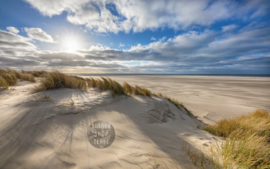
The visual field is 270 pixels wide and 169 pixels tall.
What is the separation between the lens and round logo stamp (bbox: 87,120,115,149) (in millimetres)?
1908

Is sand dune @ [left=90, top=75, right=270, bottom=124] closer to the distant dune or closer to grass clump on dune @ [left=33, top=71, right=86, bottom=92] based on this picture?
the distant dune

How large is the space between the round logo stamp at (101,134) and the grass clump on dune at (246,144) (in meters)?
1.84

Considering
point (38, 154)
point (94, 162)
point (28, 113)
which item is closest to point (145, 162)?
point (94, 162)

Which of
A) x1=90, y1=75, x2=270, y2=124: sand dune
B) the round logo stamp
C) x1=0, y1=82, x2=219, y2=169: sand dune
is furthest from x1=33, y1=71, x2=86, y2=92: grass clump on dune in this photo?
x1=90, y1=75, x2=270, y2=124: sand dune

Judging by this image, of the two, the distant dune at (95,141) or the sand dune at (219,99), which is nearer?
the distant dune at (95,141)

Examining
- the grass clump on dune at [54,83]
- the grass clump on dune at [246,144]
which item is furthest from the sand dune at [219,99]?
the grass clump on dune at [54,83]

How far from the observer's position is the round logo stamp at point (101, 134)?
1.91 m

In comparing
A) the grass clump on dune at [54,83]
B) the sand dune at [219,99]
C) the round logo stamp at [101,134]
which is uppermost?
the grass clump on dune at [54,83]

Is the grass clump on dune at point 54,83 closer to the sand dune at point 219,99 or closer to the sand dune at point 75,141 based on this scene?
the sand dune at point 75,141

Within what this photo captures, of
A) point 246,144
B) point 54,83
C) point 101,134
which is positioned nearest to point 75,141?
point 101,134

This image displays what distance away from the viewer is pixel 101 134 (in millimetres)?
2131

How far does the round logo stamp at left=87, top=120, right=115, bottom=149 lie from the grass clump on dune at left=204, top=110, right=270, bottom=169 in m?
1.84

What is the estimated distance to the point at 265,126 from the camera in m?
2.40

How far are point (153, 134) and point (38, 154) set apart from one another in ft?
6.83
